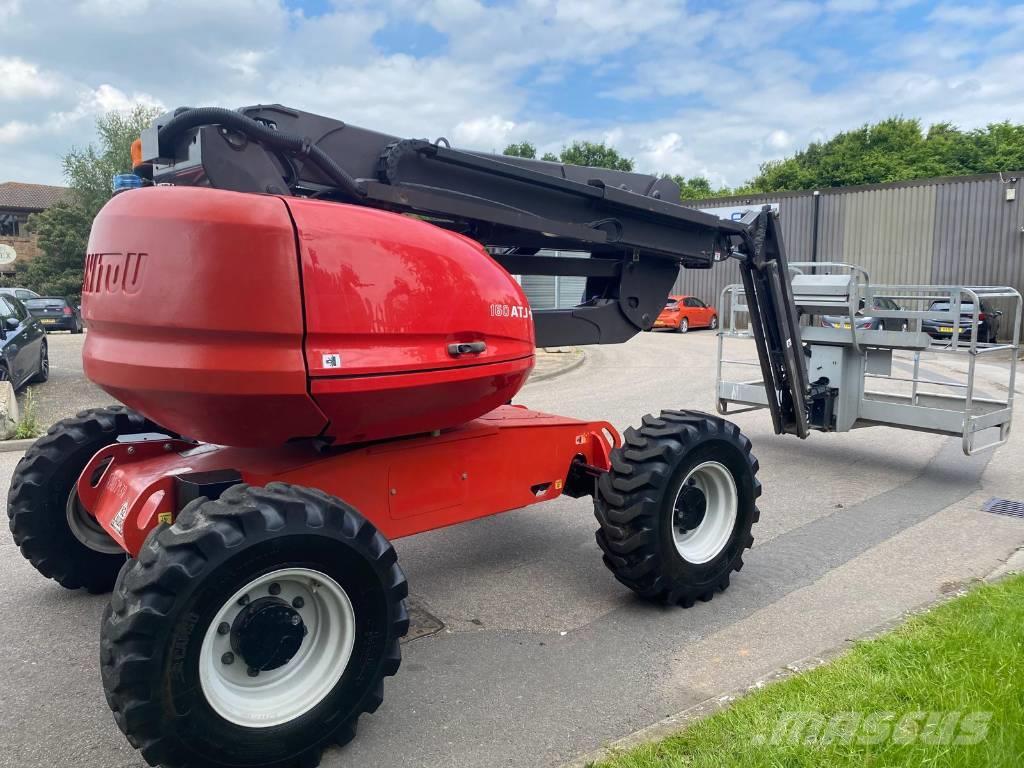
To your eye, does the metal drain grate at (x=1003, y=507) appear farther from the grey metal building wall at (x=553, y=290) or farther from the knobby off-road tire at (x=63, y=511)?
the knobby off-road tire at (x=63, y=511)

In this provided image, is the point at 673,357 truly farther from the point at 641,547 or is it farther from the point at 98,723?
the point at 98,723

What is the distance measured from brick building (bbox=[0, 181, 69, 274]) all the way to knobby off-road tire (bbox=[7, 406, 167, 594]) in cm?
4552

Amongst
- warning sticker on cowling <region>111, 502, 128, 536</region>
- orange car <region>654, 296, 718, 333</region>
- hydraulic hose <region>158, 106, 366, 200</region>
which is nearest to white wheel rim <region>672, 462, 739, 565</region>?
hydraulic hose <region>158, 106, 366, 200</region>

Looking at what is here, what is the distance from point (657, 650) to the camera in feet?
13.0

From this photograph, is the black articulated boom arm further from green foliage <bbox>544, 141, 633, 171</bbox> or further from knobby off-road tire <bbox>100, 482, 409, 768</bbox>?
green foliage <bbox>544, 141, 633, 171</bbox>

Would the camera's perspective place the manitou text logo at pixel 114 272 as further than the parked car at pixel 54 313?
No

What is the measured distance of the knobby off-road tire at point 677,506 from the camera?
422 cm

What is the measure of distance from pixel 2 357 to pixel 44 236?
111 ft

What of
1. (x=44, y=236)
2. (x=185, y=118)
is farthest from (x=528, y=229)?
(x=44, y=236)

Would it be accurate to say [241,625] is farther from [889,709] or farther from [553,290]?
[553,290]

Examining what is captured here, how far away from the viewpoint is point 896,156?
45.8m

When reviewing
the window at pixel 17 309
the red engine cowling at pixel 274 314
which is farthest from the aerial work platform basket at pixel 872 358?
the window at pixel 17 309

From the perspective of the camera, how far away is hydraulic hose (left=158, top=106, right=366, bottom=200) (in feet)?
10.6

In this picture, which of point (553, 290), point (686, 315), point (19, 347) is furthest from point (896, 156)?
point (19, 347)
